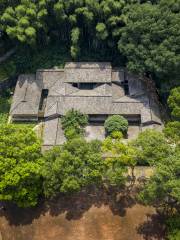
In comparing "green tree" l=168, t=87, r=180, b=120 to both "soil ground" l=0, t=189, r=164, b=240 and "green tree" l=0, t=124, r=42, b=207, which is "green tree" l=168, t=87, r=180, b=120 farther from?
"green tree" l=0, t=124, r=42, b=207

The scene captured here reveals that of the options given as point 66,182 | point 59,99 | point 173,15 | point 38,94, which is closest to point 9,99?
point 38,94

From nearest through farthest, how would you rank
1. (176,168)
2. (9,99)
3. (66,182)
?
(176,168)
(66,182)
(9,99)

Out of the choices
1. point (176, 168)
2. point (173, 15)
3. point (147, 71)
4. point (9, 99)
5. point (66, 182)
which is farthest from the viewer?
point (9, 99)

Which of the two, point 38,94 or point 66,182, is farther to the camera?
point 38,94

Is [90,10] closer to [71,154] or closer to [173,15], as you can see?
[173,15]

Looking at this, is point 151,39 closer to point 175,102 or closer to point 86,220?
point 175,102

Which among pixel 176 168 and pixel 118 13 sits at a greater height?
pixel 118 13

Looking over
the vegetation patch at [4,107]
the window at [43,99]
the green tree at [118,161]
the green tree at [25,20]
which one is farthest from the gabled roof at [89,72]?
the green tree at [118,161]
